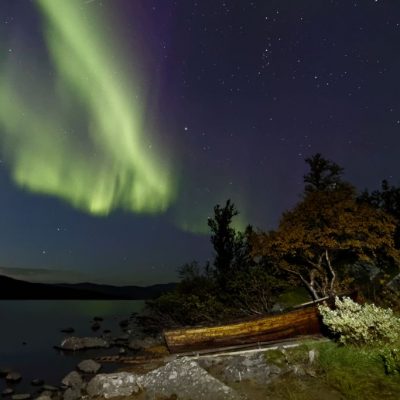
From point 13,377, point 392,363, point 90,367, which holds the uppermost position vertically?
point 392,363

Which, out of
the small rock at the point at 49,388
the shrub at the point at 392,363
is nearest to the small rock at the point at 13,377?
the small rock at the point at 49,388

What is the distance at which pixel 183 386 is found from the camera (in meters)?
10.6

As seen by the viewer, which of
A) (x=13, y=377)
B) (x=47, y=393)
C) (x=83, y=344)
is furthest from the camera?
(x=83, y=344)

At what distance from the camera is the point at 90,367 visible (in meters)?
21.2

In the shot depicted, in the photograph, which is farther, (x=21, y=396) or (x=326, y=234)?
(x=326, y=234)

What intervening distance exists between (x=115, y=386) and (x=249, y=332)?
16.7 ft

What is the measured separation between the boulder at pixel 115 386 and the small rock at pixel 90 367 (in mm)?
9286

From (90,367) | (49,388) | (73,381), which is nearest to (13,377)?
(49,388)

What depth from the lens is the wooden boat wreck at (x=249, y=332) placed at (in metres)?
13.7

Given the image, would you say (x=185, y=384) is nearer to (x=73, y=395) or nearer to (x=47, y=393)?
(x=73, y=395)

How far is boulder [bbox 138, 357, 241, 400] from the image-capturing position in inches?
391

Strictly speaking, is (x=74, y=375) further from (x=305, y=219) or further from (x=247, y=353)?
(x=305, y=219)

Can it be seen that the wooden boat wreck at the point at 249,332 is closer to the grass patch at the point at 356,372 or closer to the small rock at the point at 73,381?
the grass patch at the point at 356,372

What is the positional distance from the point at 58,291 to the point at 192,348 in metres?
204
